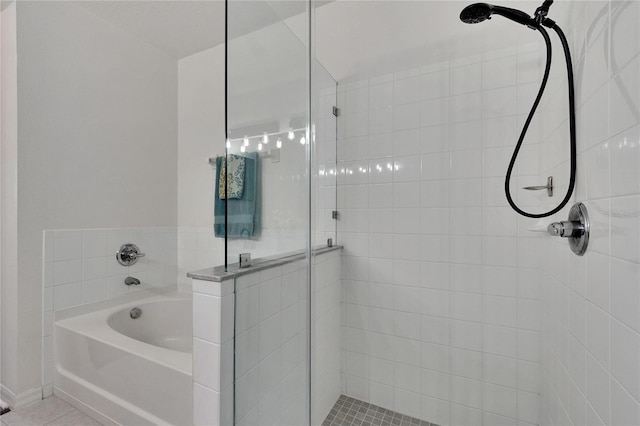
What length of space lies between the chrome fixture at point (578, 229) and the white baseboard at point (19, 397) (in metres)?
2.55

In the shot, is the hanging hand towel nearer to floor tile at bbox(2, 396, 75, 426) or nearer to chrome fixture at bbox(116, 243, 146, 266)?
chrome fixture at bbox(116, 243, 146, 266)

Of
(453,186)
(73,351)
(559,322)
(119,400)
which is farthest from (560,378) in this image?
(73,351)

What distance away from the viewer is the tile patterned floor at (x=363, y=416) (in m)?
1.61

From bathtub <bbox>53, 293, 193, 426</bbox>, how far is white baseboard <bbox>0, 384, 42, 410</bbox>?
8cm

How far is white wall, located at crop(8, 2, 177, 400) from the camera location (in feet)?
5.30

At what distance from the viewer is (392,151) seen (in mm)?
1718

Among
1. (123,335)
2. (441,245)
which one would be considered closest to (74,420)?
(123,335)

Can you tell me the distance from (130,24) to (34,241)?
1.57 meters

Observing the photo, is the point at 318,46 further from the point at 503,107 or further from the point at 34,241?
the point at 34,241

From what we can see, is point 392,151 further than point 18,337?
Yes

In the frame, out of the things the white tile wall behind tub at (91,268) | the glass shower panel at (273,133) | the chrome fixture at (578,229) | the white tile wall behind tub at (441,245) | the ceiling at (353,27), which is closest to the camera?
the chrome fixture at (578,229)

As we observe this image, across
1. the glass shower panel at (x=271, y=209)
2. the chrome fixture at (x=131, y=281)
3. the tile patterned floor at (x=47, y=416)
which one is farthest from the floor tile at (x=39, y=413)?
the glass shower panel at (x=271, y=209)

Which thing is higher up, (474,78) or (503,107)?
(474,78)

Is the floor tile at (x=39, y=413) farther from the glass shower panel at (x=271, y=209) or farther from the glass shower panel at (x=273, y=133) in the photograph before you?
the glass shower panel at (x=273, y=133)
